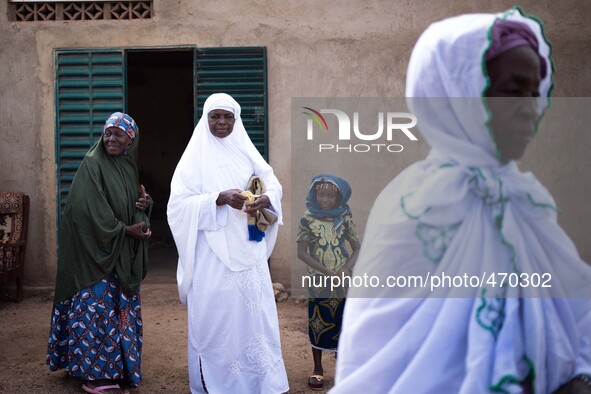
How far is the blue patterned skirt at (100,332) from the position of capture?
4340 millimetres

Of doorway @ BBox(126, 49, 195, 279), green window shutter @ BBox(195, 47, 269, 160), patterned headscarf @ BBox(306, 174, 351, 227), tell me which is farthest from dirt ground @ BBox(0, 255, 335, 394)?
doorway @ BBox(126, 49, 195, 279)

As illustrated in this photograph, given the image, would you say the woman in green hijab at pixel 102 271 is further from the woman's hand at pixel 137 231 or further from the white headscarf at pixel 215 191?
the white headscarf at pixel 215 191

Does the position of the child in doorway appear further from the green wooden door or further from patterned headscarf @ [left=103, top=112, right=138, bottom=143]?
the green wooden door

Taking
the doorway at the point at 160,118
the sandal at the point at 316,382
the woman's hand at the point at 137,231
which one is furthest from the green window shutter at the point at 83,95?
the doorway at the point at 160,118

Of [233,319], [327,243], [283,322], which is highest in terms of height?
[327,243]

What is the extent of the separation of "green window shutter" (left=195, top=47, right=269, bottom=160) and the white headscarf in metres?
2.41

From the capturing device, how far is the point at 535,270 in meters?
1.62

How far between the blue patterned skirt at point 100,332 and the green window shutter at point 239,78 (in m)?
2.79

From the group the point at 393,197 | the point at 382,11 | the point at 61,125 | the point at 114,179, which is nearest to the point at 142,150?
the point at 61,125

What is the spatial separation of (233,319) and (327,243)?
2.71ft

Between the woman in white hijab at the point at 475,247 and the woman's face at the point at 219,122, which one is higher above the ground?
the woman's face at the point at 219,122

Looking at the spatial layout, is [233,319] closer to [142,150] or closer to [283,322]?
[283,322]

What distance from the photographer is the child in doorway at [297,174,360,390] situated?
4.62 metres

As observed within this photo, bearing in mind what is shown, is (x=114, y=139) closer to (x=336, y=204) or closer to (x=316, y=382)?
(x=336, y=204)
